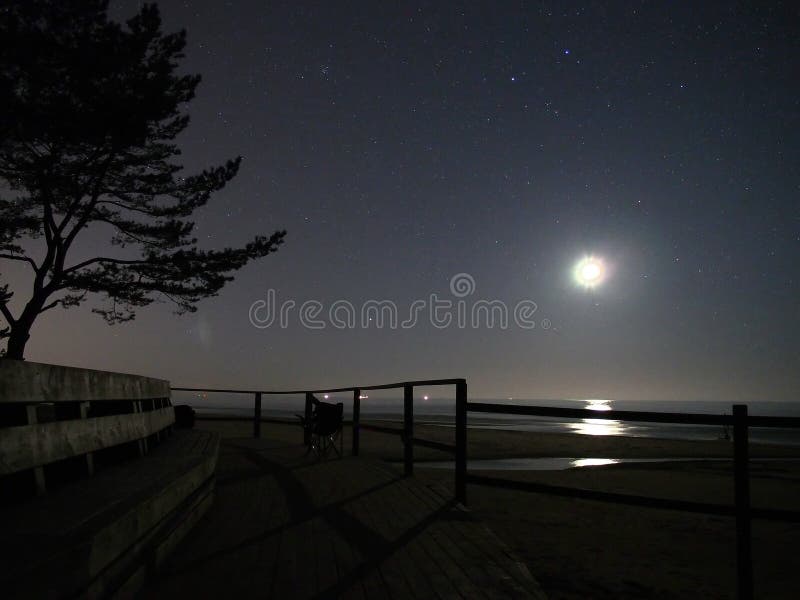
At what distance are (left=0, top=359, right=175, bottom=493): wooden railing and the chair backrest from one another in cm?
526

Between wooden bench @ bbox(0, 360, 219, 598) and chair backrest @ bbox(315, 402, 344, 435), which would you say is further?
chair backrest @ bbox(315, 402, 344, 435)

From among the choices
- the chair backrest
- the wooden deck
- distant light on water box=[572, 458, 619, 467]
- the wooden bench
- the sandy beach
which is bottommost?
distant light on water box=[572, 458, 619, 467]

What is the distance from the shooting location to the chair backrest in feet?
30.2

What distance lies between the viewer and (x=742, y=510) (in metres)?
3.40

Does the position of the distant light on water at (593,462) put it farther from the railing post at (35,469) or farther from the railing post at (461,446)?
the railing post at (35,469)

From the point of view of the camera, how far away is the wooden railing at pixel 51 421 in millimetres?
2258

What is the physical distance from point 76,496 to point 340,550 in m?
1.70

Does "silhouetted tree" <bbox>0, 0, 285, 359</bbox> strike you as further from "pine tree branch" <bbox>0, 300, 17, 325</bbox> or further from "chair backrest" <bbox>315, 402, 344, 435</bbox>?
"chair backrest" <bbox>315, 402, 344, 435</bbox>

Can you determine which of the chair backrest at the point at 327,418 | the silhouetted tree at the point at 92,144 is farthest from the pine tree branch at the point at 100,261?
the chair backrest at the point at 327,418

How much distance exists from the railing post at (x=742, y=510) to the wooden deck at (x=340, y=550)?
133 cm

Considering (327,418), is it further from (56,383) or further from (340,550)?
(56,383)

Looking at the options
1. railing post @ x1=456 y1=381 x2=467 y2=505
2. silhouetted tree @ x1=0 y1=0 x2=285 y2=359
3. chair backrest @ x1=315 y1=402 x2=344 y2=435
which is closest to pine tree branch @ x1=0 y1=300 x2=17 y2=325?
silhouetted tree @ x1=0 y1=0 x2=285 y2=359

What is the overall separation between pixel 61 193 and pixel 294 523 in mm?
14434

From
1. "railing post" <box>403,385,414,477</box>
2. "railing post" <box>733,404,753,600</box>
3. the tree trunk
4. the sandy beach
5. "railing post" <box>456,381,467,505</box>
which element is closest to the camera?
"railing post" <box>733,404,753,600</box>
